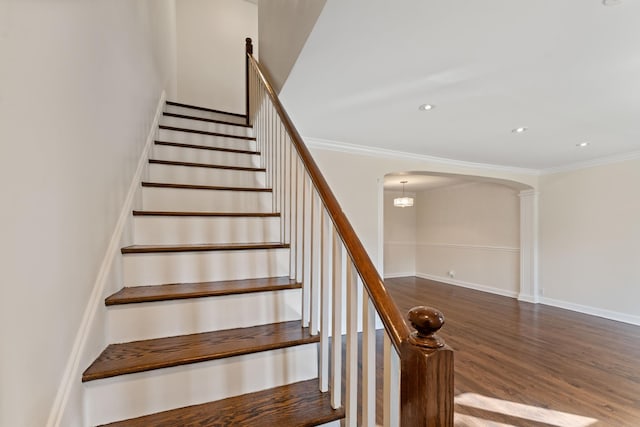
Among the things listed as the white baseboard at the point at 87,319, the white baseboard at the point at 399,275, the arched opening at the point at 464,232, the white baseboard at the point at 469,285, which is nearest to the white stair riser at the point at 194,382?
the white baseboard at the point at 87,319

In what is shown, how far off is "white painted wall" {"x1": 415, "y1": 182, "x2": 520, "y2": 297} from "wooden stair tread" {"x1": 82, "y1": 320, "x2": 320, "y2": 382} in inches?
213

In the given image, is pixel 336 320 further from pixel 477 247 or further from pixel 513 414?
pixel 477 247

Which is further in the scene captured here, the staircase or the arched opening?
the arched opening

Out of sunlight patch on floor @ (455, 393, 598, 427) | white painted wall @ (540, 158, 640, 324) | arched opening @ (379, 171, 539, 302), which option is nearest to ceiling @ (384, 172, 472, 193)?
arched opening @ (379, 171, 539, 302)

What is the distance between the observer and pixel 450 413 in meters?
0.66

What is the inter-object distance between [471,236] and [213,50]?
6030 mm

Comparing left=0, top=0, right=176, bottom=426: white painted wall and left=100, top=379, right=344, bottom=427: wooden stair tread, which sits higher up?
left=0, top=0, right=176, bottom=426: white painted wall

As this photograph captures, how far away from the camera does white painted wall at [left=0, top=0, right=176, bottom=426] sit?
0.68m

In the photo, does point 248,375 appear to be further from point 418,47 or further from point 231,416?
point 418,47

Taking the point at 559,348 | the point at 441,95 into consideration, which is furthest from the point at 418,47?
the point at 559,348

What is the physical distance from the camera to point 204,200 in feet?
6.77

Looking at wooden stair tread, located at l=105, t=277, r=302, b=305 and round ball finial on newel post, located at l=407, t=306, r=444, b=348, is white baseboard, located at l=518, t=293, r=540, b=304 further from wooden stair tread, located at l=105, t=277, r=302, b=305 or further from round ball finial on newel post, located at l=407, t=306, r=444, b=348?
round ball finial on newel post, located at l=407, t=306, r=444, b=348

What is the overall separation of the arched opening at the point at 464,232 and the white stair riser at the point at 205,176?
2.18 metres

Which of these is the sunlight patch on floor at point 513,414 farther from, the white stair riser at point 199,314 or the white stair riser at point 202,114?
the white stair riser at point 202,114
